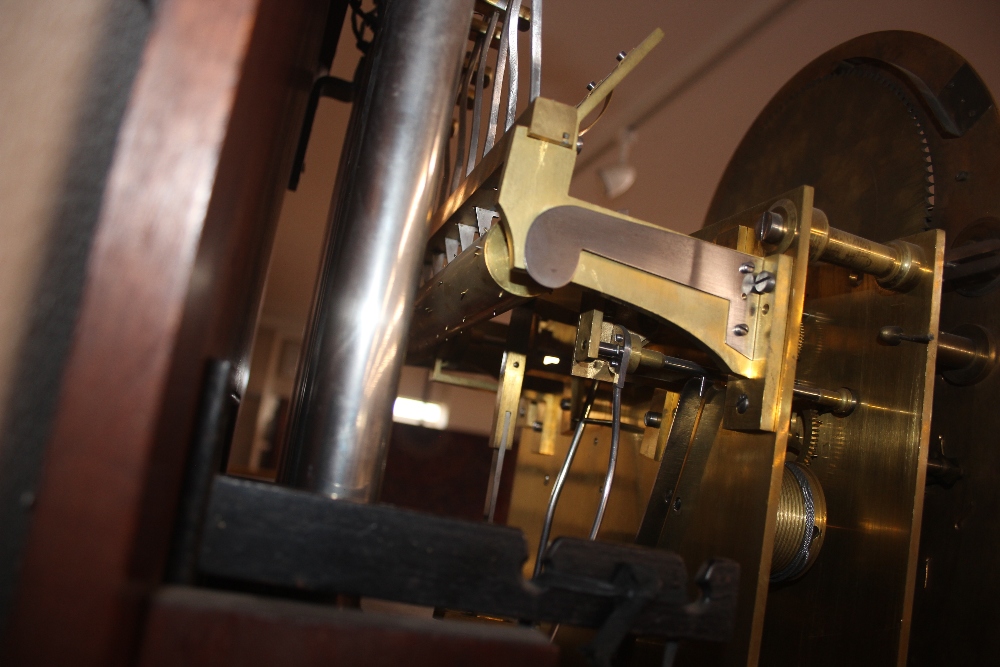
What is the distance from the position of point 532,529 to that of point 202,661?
1070mm

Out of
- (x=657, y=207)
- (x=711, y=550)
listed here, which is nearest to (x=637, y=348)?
(x=711, y=550)

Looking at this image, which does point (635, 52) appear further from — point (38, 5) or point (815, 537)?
point (815, 537)

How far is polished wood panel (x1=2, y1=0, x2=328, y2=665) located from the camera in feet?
1.17

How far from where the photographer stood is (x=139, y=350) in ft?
1.23

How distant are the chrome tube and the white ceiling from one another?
1.25 metres

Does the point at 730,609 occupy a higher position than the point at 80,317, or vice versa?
the point at 80,317

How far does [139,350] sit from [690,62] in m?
1.93

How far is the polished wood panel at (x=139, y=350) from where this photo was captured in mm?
358

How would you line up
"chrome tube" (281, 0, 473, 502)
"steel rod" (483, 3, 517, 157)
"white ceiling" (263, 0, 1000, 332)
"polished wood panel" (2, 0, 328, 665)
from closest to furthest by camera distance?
1. "polished wood panel" (2, 0, 328, 665)
2. "chrome tube" (281, 0, 473, 502)
3. "steel rod" (483, 3, 517, 157)
4. "white ceiling" (263, 0, 1000, 332)

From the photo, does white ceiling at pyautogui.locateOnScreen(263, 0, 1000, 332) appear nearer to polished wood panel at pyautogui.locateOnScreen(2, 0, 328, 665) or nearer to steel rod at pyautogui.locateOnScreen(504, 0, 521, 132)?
steel rod at pyautogui.locateOnScreen(504, 0, 521, 132)

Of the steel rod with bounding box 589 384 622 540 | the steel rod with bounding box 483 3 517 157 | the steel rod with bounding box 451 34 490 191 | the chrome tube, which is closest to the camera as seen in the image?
the chrome tube

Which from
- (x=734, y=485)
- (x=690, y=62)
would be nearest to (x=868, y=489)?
(x=734, y=485)

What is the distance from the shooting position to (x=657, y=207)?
2.85m

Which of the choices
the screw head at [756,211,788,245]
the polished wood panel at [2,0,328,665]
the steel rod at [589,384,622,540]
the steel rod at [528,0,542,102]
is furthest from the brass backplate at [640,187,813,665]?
the polished wood panel at [2,0,328,665]
